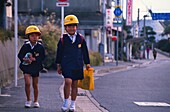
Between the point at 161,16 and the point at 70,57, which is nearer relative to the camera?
the point at 70,57

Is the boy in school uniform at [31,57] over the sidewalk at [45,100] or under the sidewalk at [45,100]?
over

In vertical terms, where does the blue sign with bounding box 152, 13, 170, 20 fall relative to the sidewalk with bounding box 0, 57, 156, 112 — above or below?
above

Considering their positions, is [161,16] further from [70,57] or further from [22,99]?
[70,57]

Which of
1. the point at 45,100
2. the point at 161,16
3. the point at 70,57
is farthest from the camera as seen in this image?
the point at 161,16

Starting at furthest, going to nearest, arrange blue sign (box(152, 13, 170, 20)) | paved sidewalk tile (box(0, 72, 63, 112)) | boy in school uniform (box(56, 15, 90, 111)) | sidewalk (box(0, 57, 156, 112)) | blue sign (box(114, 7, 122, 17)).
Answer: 1. blue sign (box(152, 13, 170, 20))
2. blue sign (box(114, 7, 122, 17))
3. sidewalk (box(0, 57, 156, 112))
4. paved sidewalk tile (box(0, 72, 63, 112))
5. boy in school uniform (box(56, 15, 90, 111))

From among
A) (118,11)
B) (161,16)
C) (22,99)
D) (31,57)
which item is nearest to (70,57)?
(31,57)

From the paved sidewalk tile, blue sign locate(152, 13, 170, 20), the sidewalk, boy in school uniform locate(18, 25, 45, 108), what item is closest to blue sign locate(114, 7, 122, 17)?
blue sign locate(152, 13, 170, 20)

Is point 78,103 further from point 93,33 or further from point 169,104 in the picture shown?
point 93,33

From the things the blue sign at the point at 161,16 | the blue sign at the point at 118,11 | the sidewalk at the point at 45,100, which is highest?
the blue sign at the point at 118,11

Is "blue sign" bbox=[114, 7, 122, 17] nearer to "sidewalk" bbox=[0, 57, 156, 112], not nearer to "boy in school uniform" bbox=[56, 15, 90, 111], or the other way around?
"sidewalk" bbox=[0, 57, 156, 112]

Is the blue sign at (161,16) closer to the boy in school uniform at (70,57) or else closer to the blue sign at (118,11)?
the blue sign at (118,11)

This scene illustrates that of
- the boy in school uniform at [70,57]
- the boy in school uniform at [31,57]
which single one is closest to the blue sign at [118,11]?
the boy in school uniform at [31,57]

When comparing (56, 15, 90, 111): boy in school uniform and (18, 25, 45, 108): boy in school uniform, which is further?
(18, 25, 45, 108): boy in school uniform

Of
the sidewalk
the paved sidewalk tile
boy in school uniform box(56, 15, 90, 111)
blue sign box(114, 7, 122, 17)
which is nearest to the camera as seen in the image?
boy in school uniform box(56, 15, 90, 111)
